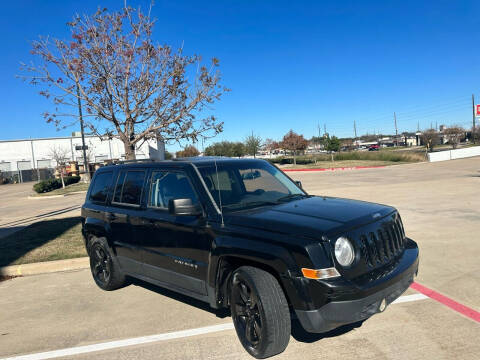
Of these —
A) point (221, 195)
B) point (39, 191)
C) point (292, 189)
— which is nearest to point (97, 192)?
point (221, 195)

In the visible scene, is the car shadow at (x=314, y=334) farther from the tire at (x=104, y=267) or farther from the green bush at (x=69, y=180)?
the green bush at (x=69, y=180)

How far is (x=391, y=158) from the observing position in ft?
130

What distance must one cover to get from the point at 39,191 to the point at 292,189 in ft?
85.8

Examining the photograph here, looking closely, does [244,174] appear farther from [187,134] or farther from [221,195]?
[187,134]

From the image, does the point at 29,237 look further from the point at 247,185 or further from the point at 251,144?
the point at 251,144

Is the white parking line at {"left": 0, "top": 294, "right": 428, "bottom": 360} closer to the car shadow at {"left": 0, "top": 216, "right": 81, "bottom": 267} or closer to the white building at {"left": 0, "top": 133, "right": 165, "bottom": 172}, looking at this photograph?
the car shadow at {"left": 0, "top": 216, "right": 81, "bottom": 267}

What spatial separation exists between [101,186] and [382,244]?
156 inches

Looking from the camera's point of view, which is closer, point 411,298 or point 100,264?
point 411,298

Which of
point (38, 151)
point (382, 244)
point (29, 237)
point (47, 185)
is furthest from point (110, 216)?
point (38, 151)

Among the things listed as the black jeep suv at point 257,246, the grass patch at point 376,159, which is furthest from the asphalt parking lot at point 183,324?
the grass patch at point 376,159

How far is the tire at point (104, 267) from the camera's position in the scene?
5.13 metres

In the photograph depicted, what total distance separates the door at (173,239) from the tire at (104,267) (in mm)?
854

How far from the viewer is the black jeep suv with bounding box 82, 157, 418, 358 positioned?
2965 mm

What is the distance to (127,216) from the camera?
184 inches
